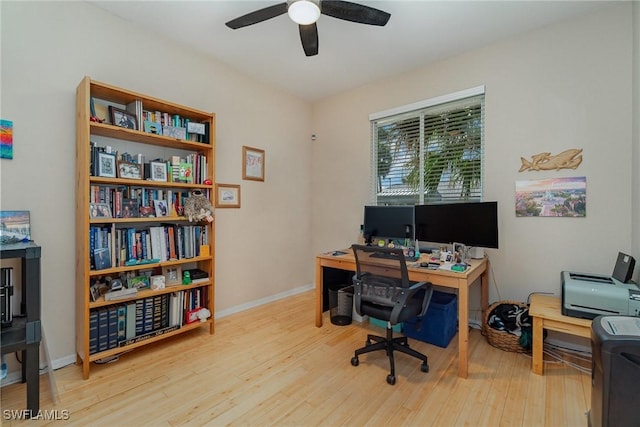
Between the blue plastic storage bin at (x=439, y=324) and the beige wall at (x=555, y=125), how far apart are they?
436 millimetres

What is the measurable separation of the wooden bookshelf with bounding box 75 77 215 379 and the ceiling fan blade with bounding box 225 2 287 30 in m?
0.86

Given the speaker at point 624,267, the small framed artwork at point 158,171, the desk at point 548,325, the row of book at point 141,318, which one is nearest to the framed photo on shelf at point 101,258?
the row of book at point 141,318

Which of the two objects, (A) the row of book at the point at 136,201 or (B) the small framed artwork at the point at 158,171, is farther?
(B) the small framed artwork at the point at 158,171

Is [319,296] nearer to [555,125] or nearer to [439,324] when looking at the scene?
[439,324]

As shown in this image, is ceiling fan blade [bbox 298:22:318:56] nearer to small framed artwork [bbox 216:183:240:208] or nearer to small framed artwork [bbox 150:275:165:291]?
small framed artwork [bbox 216:183:240:208]

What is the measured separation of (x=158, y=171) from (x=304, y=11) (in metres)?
1.71

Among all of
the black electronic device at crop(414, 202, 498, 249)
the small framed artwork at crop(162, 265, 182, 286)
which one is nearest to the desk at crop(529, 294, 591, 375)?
the black electronic device at crop(414, 202, 498, 249)

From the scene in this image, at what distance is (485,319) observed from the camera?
8.52 feet

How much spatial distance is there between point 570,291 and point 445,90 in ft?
7.22

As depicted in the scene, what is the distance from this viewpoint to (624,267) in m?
1.98

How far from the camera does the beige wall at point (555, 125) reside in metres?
2.21

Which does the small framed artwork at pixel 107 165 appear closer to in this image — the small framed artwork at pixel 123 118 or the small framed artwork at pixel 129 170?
the small framed artwork at pixel 129 170

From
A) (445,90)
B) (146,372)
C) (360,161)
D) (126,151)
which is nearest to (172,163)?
(126,151)

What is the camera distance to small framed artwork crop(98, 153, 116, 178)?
82.7 inches
